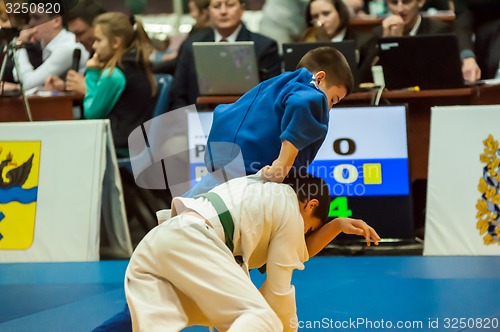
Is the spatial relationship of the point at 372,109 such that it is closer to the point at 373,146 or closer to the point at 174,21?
the point at 373,146

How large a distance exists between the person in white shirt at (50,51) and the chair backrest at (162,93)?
989mm

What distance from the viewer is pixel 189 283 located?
3271 millimetres

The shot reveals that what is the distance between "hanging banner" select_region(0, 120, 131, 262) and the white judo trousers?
4.17 meters

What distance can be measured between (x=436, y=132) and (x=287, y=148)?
3915mm

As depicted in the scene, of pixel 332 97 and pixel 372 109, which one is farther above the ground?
pixel 332 97

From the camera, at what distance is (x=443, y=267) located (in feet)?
22.2

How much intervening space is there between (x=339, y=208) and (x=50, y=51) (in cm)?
356

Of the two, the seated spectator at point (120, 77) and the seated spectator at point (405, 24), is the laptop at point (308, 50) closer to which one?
the seated spectator at point (405, 24)

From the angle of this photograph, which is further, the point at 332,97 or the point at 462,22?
the point at 462,22

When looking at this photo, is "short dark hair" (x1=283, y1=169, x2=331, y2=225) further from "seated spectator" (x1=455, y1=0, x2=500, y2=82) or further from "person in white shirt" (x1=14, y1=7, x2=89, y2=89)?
"person in white shirt" (x1=14, y1=7, x2=89, y2=89)

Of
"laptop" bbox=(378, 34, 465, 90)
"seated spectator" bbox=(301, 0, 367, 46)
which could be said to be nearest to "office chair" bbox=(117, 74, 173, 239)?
"seated spectator" bbox=(301, 0, 367, 46)

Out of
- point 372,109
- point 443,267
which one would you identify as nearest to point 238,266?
point 443,267

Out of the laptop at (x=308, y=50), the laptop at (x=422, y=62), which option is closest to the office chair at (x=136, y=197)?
the laptop at (x=308, y=50)

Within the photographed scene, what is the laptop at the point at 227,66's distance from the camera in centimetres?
803
